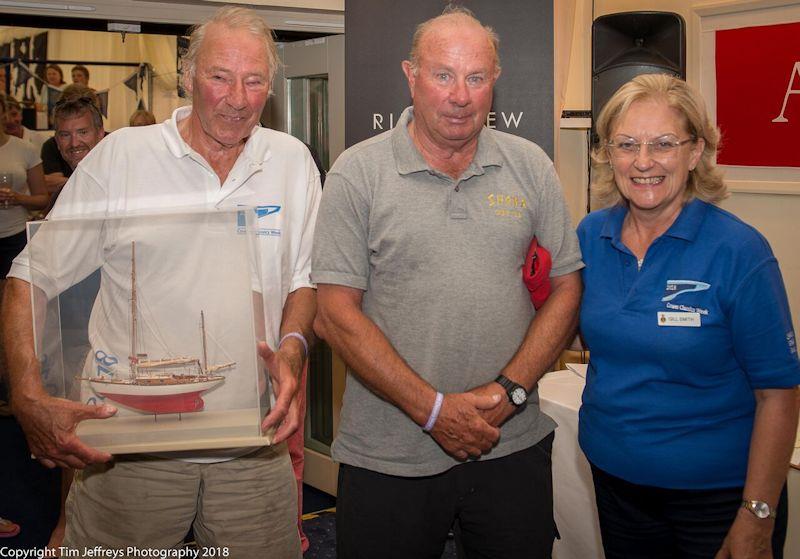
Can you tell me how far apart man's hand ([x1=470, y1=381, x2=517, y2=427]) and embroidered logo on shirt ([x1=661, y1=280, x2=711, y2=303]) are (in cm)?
43

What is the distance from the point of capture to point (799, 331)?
455 centimetres

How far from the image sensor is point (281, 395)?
173 centimetres

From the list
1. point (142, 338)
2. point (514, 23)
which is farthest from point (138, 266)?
point (514, 23)

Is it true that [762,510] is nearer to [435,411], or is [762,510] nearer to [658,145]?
[435,411]

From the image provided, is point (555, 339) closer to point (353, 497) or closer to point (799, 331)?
point (353, 497)

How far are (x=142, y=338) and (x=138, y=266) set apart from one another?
0.50ft

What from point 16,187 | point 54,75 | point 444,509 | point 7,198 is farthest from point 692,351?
point 54,75

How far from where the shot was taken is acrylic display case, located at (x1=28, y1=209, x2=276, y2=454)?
1.67 meters

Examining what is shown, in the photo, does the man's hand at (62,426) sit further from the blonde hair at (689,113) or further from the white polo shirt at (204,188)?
the blonde hair at (689,113)

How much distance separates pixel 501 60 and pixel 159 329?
6.81 ft

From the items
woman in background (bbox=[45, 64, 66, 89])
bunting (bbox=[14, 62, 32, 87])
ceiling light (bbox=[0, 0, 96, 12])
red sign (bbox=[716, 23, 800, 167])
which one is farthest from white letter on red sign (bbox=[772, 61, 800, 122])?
bunting (bbox=[14, 62, 32, 87])

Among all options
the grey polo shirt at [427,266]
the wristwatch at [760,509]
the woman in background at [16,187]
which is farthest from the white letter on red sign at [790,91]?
the woman in background at [16,187]

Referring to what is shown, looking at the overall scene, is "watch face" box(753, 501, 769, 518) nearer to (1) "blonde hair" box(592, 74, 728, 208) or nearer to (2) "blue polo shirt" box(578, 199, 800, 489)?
(2) "blue polo shirt" box(578, 199, 800, 489)

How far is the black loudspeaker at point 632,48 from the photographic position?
168 inches
